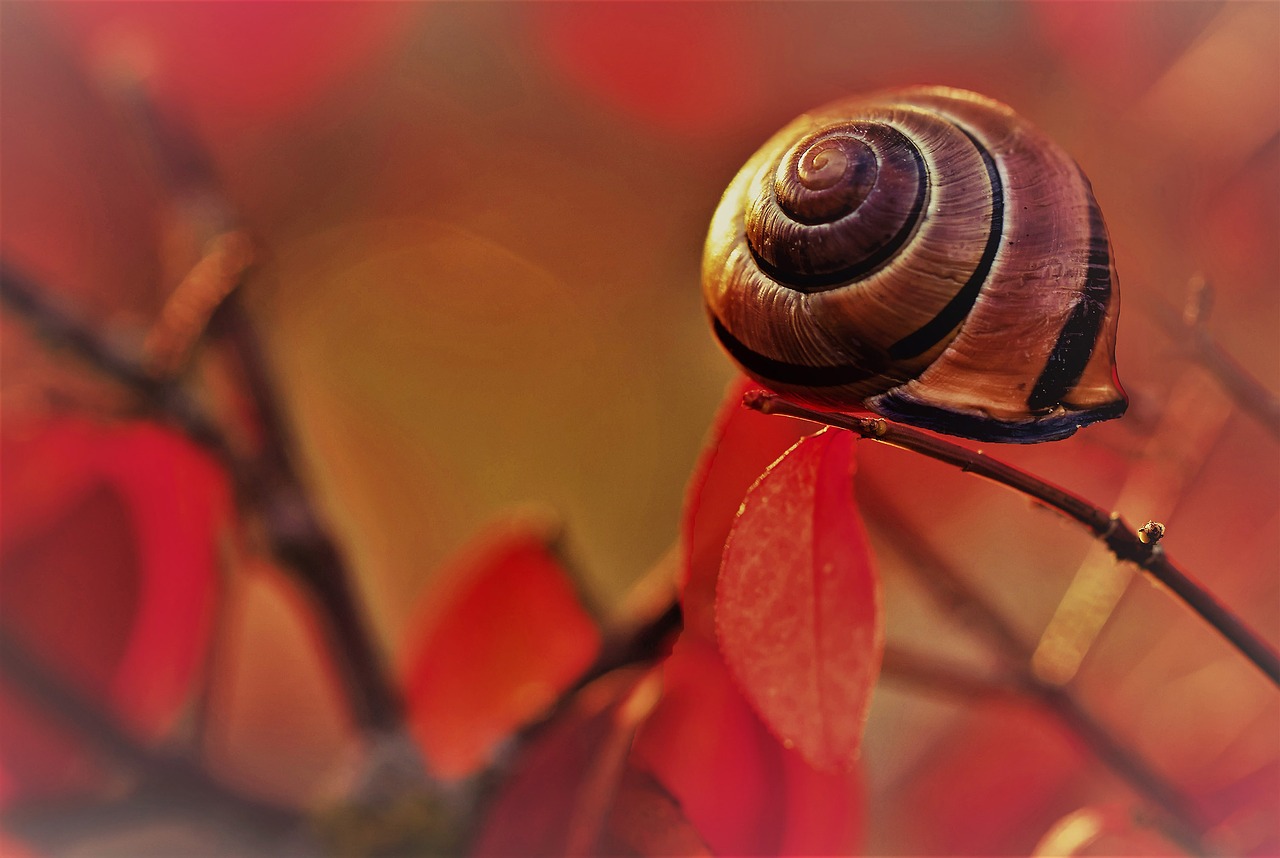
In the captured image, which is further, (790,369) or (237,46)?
(237,46)

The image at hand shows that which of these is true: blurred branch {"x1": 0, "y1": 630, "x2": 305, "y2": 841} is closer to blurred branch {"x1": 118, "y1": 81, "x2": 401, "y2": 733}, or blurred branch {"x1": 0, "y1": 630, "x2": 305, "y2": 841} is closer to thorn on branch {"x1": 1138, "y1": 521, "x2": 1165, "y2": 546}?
blurred branch {"x1": 118, "y1": 81, "x2": 401, "y2": 733}

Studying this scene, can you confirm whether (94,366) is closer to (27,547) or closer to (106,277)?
(27,547)

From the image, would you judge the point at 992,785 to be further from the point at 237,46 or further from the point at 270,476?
the point at 237,46

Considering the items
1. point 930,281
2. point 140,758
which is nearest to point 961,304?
point 930,281

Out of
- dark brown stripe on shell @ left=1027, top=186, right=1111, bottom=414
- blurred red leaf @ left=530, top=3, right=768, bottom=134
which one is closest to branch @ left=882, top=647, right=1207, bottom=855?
dark brown stripe on shell @ left=1027, top=186, right=1111, bottom=414

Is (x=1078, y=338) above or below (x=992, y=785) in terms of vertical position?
above

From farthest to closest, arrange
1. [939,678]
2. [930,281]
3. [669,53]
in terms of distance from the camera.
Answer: [669,53] < [939,678] < [930,281]
